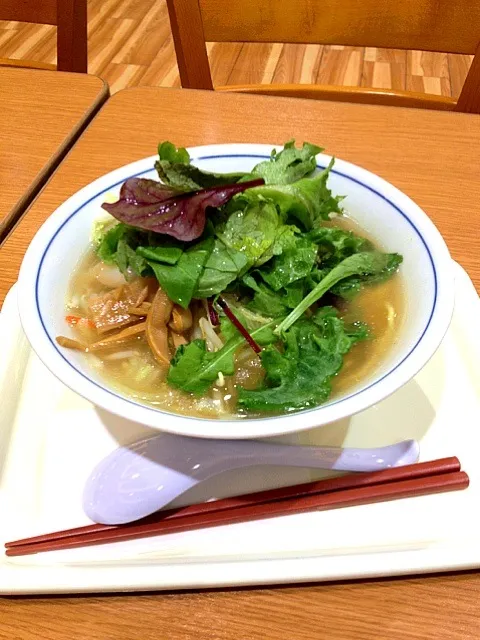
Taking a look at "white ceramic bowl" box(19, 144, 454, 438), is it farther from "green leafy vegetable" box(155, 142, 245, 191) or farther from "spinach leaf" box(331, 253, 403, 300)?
"green leafy vegetable" box(155, 142, 245, 191)

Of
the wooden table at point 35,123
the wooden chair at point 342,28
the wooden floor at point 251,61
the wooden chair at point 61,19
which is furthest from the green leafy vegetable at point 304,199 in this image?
the wooden floor at point 251,61

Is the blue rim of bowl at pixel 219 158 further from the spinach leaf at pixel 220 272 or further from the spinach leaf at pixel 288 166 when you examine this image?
the spinach leaf at pixel 220 272

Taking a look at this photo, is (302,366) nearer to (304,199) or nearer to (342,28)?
(304,199)

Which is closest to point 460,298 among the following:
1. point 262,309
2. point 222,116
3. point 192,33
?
point 262,309

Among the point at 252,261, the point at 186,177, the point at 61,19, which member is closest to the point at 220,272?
the point at 252,261

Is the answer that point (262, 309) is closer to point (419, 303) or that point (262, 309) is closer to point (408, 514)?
point (419, 303)
